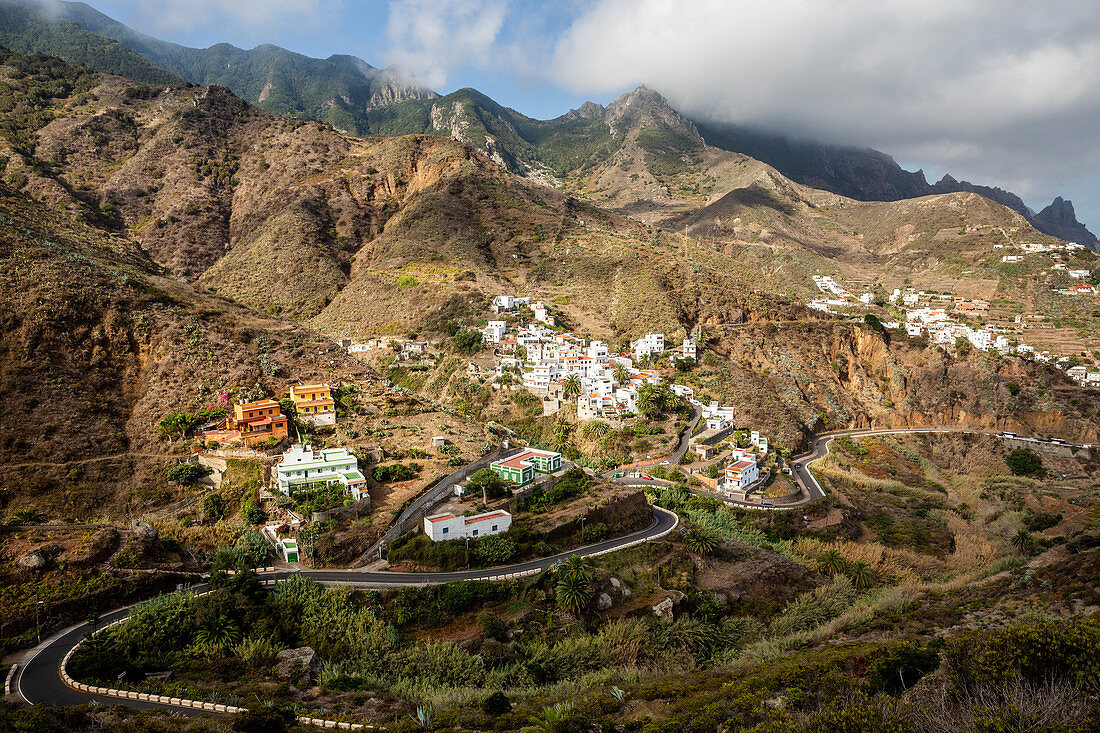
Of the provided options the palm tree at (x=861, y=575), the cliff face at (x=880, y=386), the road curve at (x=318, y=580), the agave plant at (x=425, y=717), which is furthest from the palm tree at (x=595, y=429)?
the agave plant at (x=425, y=717)

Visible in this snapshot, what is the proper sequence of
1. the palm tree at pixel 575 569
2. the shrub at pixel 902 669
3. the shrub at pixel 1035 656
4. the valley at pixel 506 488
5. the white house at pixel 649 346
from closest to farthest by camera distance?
the shrub at pixel 1035 656 < the shrub at pixel 902 669 < the valley at pixel 506 488 < the palm tree at pixel 575 569 < the white house at pixel 649 346

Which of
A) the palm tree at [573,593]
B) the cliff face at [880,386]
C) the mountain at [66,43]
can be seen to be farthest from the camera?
the mountain at [66,43]

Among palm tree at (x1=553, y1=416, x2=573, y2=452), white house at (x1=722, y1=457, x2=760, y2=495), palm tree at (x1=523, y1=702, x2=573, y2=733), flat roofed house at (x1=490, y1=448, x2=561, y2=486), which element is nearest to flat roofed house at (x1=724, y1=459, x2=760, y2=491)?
white house at (x1=722, y1=457, x2=760, y2=495)

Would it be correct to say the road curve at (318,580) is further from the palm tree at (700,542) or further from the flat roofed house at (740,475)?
the flat roofed house at (740,475)

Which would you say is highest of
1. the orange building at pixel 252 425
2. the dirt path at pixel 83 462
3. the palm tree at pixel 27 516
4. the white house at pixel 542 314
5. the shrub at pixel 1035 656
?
the white house at pixel 542 314

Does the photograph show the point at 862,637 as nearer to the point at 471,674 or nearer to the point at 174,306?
the point at 471,674

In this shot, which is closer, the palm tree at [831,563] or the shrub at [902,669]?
the shrub at [902,669]
